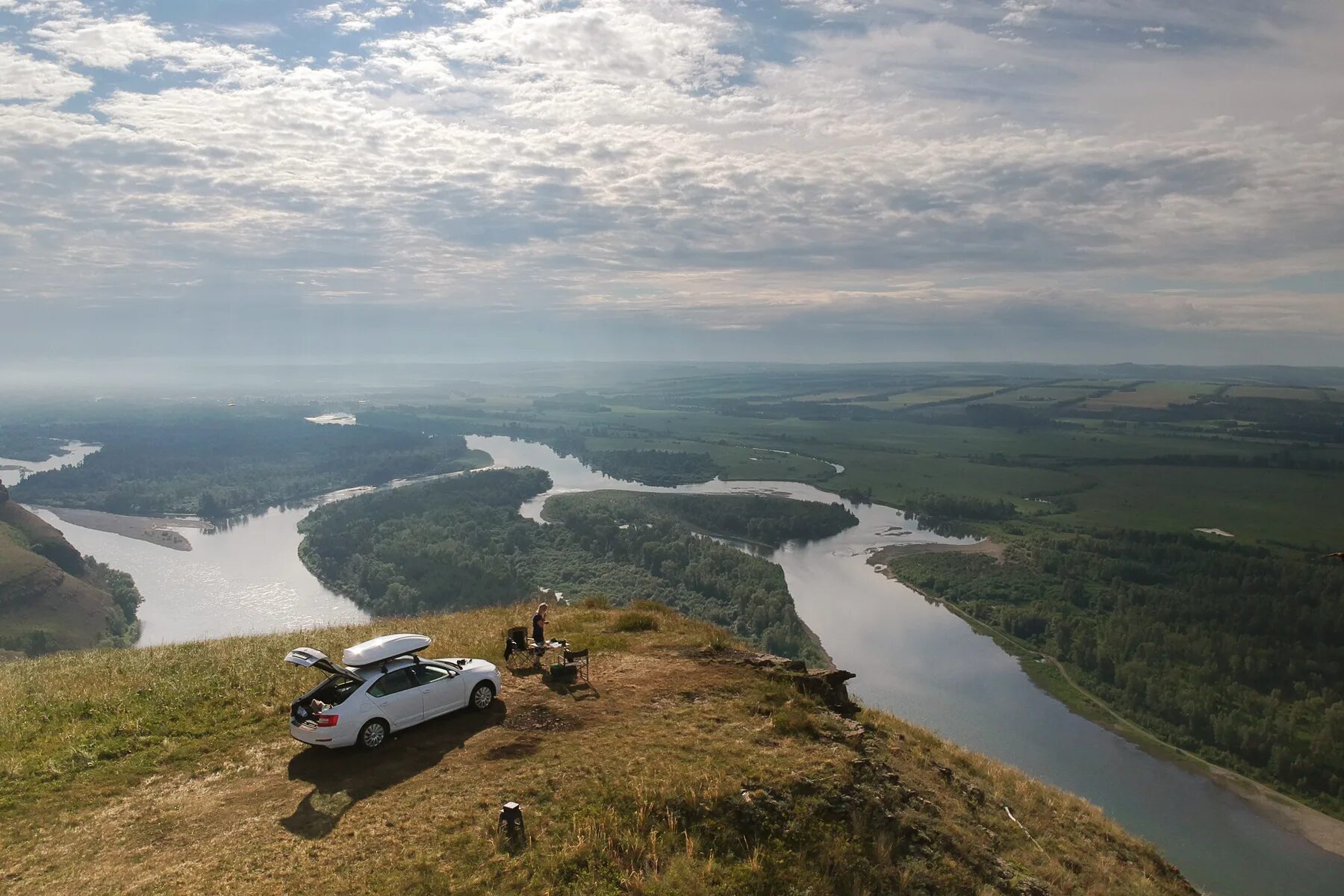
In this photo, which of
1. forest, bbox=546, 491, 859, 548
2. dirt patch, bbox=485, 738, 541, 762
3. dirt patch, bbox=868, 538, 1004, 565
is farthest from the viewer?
forest, bbox=546, 491, 859, 548

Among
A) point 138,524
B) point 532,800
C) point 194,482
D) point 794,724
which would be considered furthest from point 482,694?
point 194,482

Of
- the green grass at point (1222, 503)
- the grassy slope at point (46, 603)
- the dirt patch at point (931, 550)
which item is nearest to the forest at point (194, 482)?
the grassy slope at point (46, 603)

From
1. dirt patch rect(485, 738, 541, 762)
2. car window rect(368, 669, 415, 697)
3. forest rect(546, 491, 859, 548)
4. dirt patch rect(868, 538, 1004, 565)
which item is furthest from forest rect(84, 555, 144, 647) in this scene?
dirt patch rect(868, 538, 1004, 565)

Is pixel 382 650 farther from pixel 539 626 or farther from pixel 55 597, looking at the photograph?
pixel 55 597

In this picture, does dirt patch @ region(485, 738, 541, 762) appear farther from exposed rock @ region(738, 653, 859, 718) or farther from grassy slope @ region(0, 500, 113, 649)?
grassy slope @ region(0, 500, 113, 649)

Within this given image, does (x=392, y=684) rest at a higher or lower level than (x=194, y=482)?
higher

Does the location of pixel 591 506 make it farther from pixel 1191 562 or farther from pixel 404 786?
pixel 404 786
